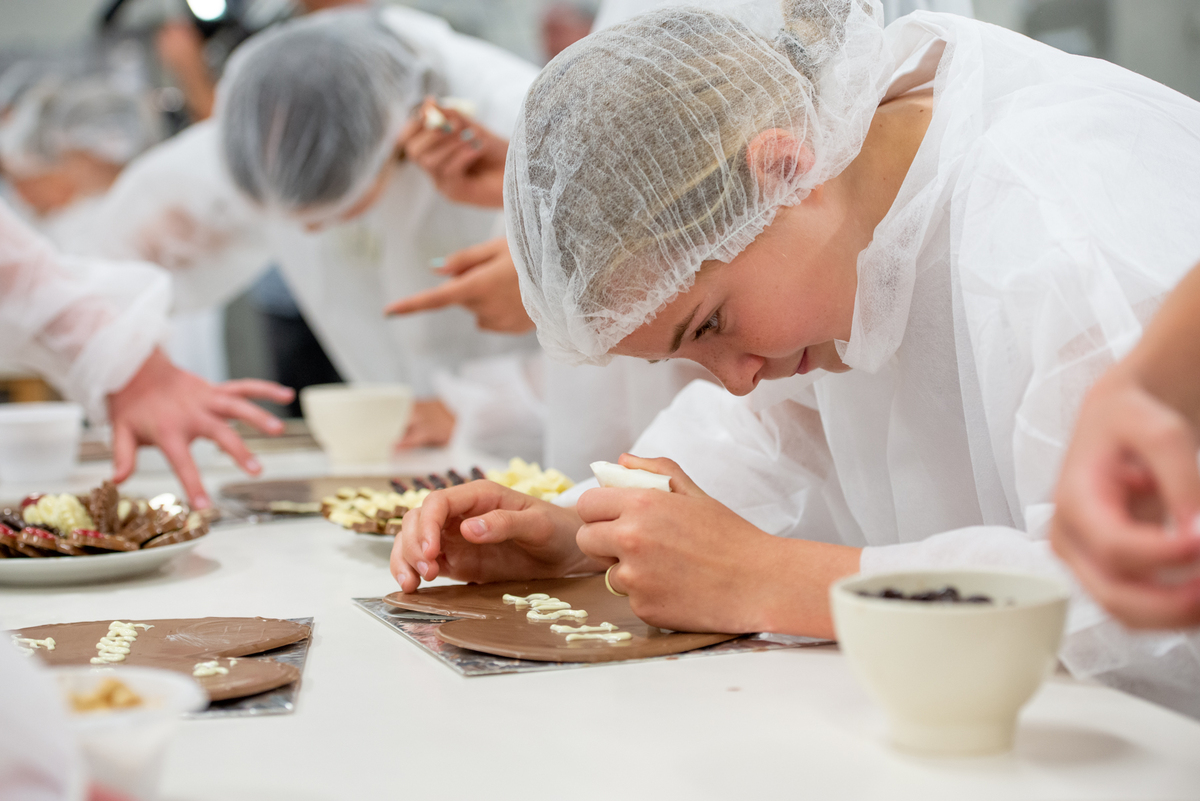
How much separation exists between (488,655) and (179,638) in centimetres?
27

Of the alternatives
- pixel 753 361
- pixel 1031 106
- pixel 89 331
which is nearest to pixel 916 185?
pixel 1031 106

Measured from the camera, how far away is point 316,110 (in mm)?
2268

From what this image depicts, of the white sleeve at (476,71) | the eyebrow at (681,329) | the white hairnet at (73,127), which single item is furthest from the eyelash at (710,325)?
the white hairnet at (73,127)

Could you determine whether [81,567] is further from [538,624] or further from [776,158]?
[776,158]

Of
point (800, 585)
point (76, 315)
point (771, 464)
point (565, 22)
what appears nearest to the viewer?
point (800, 585)

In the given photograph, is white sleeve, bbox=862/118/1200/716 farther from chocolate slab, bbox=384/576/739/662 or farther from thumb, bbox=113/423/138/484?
thumb, bbox=113/423/138/484

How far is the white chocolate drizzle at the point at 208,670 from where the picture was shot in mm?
792

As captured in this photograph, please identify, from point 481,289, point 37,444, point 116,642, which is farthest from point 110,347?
point 116,642

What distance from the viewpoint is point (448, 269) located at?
1896mm

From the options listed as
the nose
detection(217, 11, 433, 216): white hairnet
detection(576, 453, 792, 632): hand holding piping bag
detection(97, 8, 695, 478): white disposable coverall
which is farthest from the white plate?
detection(217, 11, 433, 216): white hairnet

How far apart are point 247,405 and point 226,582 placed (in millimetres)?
778

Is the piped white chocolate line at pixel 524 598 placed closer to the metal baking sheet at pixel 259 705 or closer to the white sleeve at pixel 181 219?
the metal baking sheet at pixel 259 705

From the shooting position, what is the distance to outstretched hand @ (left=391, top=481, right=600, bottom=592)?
1.07 m

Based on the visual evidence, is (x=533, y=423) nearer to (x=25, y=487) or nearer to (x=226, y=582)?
(x=25, y=487)
